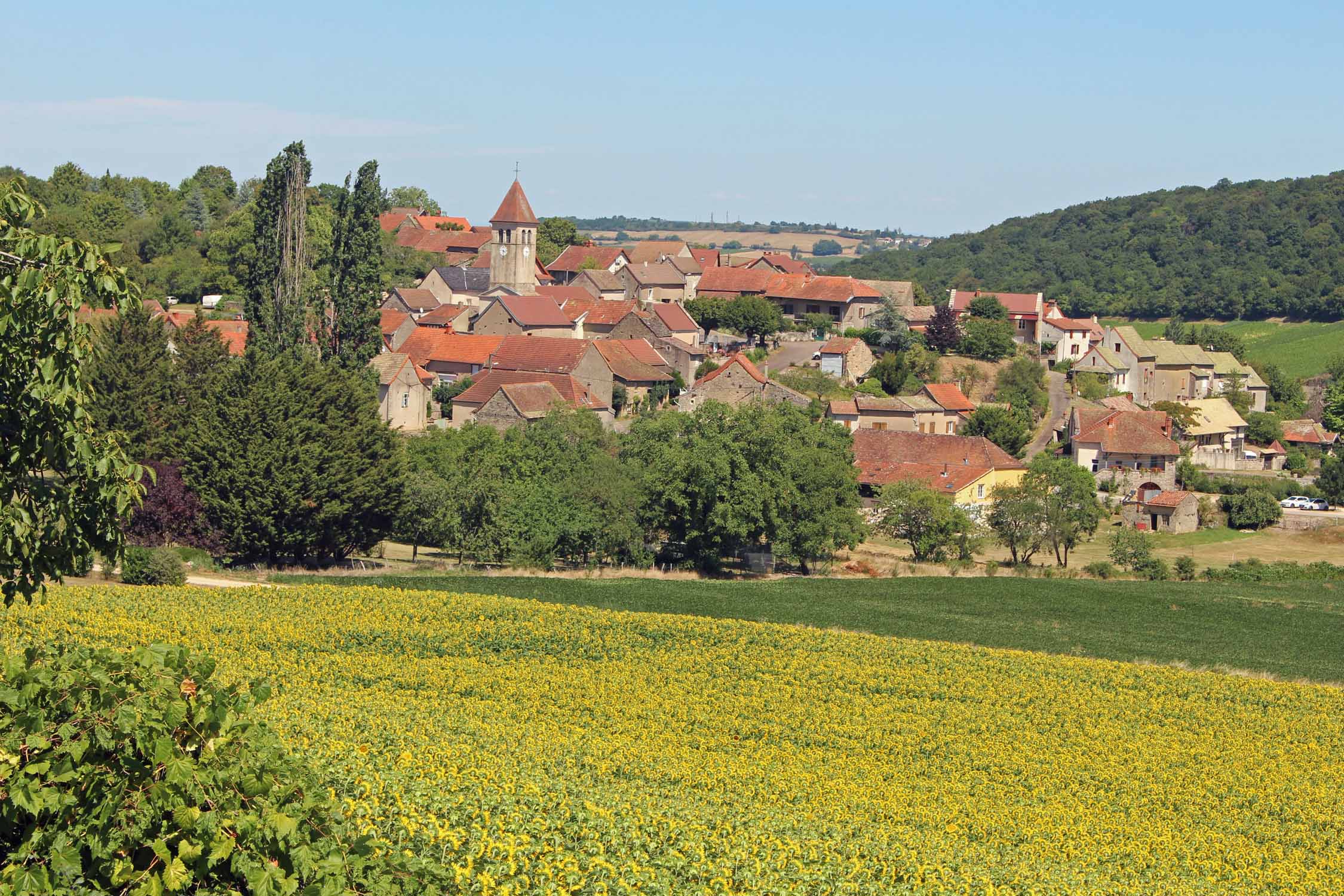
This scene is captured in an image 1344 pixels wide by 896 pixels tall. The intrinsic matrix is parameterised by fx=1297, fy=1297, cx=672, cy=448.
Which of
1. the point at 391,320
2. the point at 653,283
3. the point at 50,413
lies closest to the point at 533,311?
the point at 391,320

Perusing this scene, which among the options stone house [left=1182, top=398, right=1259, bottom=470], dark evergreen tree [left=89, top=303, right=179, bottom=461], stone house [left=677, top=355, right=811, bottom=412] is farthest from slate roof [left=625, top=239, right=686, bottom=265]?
dark evergreen tree [left=89, top=303, right=179, bottom=461]

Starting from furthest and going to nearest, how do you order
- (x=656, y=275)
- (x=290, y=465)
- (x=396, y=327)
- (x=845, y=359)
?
(x=656, y=275) → (x=396, y=327) → (x=845, y=359) → (x=290, y=465)

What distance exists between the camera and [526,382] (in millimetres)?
68812

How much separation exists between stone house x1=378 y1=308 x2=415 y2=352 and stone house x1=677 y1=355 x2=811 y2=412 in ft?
61.3

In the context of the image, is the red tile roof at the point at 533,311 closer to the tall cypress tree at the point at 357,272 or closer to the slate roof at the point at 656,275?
the slate roof at the point at 656,275

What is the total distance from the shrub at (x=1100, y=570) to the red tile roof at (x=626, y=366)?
2964 cm

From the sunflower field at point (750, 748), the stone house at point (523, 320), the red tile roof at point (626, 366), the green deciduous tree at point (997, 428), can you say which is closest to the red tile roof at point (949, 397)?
the green deciduous tree at point (997, 428)

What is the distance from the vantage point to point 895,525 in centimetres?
5397

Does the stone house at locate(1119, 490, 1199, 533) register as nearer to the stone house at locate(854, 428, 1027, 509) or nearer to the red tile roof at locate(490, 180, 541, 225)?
the stone house at locate(854, 428, 1027, 509)

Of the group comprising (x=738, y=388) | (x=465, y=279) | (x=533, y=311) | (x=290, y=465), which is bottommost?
(x=290, y=465)

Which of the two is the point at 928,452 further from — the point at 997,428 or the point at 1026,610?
the point at 1026,610

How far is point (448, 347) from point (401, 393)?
442 inches

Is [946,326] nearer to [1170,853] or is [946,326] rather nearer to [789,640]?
[789,640]

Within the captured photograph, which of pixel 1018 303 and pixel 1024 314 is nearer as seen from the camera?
pixel 1024 314
